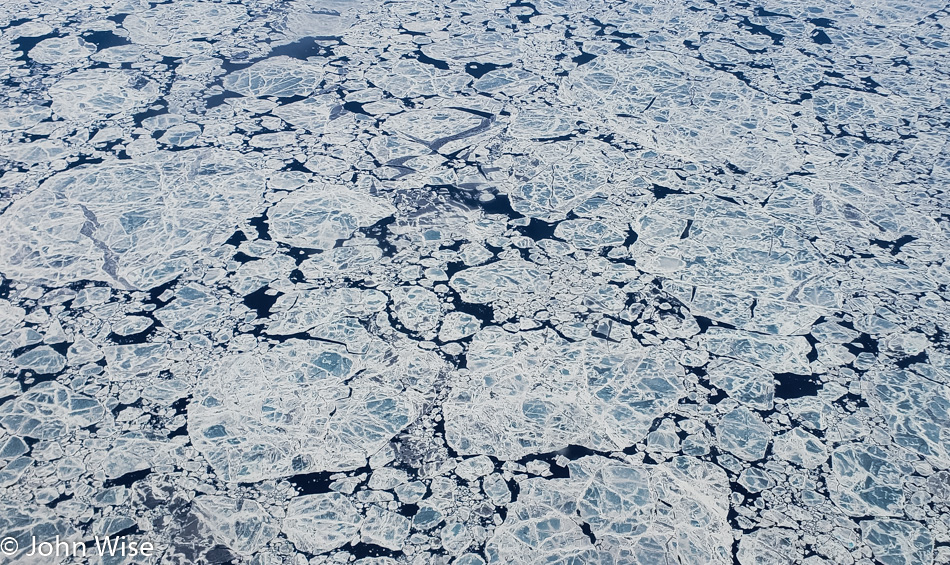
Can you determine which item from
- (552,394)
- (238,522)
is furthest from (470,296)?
(238,522)

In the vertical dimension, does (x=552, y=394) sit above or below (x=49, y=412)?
above

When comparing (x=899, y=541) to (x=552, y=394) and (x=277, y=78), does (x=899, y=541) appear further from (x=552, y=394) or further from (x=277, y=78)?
(x=277, y=78)

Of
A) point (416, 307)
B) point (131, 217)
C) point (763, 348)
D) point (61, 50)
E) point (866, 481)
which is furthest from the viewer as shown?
point (61, 50)

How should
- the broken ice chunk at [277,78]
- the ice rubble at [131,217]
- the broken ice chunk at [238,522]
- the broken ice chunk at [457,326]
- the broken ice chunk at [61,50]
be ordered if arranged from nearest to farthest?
the broken ice chunk at [238,522], the broken ice chunk at [457,326], the ice rubble at [131,217], the broken ice chunk at [277,78], the broken ice chunk at [61,50]

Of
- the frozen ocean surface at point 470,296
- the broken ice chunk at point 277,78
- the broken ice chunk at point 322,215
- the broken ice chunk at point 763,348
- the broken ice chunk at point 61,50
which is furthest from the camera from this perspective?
the broken ice chunk at point 61,50

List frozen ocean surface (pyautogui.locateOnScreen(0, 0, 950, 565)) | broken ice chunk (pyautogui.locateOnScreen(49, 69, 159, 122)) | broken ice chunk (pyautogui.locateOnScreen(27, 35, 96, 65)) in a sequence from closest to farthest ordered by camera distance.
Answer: frozen ocean surface (pyautogui.locateOnScreen(0, 0, 950, 565)) < broken ice chunk (pyautogui.locateOnScreen(49, 69, 159, 122)) < broken ice chunk (pyautogui.locateOnScreen(27, 35, 96, 65))

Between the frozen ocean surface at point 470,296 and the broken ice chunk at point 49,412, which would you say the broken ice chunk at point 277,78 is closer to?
the frozen ocean surface at point 470,296

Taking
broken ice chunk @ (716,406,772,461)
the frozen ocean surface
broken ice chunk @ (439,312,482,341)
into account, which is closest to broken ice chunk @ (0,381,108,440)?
the frozen ocean surface

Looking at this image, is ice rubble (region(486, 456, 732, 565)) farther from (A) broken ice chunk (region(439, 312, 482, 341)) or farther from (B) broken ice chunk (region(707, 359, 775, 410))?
(A) broken ice chunk (region(439, 312, 482, 341))

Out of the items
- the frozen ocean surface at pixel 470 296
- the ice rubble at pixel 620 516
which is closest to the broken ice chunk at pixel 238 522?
the frozen ocean surface at pixel 470 296
